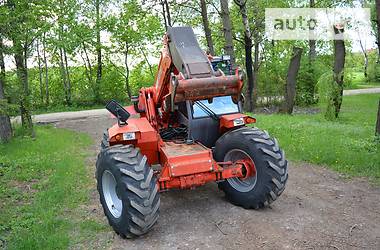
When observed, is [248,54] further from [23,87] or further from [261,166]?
[261,166]

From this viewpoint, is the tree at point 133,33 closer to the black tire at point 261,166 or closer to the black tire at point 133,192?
the black tire at point 261,166

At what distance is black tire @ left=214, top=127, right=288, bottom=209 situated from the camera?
575 centimetres

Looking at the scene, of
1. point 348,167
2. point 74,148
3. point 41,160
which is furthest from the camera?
point 74,148

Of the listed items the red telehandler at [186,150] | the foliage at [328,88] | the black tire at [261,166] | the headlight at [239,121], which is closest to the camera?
the red telehandler at [186,150]

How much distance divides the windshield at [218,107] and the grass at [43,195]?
227 cm

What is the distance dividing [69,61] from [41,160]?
17.5 m

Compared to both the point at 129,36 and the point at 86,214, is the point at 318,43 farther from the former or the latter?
the point at 86,214

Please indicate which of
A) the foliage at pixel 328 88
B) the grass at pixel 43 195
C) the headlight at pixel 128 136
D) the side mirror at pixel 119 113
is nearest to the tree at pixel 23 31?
the grass at pixel 43 195

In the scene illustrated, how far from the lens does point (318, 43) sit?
96.6 ft

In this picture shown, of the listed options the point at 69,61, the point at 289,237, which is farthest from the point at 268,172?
the point at 69,61

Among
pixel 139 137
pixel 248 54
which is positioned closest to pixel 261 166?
pixel 139 137

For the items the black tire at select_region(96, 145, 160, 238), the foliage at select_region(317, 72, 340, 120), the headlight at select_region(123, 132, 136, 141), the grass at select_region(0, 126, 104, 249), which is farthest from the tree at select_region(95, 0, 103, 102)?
the black tire at select_region(96, 145, 160, 238)

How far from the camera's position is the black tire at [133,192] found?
16.7ft

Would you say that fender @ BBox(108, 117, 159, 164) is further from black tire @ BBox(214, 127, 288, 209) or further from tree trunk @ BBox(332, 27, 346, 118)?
tree trunk @ BBox(332, 27, 346, 118)
